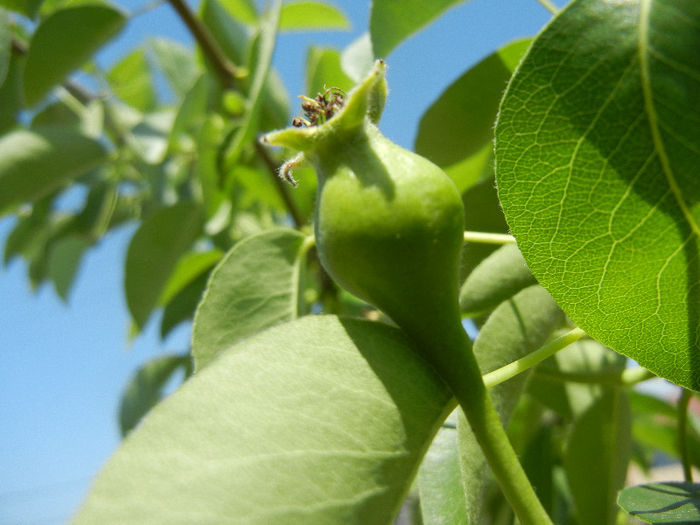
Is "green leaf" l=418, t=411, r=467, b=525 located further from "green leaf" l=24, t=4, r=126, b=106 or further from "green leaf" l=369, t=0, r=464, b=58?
"green leaf" l=24, t=4, r=126, b=106

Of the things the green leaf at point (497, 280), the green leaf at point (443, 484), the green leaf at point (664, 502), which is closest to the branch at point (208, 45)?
the green leaf at point (497, 280)

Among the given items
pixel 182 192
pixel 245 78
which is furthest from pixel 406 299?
pixel 182 192

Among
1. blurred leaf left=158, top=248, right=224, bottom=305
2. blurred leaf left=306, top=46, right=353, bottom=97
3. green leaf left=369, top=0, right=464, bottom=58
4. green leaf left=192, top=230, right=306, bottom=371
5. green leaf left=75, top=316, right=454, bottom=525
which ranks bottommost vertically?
blurred leaf left=158, top=248, right=224, bottom=305

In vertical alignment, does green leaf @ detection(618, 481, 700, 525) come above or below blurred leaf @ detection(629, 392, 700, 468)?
above

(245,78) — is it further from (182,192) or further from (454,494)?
(454,494)

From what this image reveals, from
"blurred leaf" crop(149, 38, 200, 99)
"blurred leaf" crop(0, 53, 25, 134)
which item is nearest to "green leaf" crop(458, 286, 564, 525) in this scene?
"blurred leaf" crop(0, 53, 25, 134)

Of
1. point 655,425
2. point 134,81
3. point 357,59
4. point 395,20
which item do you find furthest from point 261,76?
point 655,425

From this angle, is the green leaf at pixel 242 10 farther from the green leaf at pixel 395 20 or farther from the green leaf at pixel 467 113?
the green leaf at pixel 467 113

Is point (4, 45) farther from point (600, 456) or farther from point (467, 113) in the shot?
point (600, 456)
